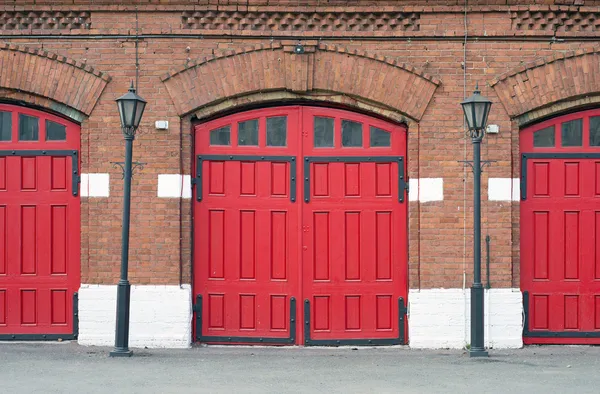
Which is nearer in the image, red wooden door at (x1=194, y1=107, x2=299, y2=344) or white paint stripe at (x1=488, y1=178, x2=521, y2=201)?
white paint stripe at (x1=488, y1=178, x2=521, y2=201)

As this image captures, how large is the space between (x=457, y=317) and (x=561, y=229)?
6.40 ft

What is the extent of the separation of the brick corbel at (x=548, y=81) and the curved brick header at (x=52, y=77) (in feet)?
18.1

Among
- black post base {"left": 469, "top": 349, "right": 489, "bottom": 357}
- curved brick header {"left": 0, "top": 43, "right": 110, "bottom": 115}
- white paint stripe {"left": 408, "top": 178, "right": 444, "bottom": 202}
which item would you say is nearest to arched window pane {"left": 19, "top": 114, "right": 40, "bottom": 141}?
curved brick header {"left": 0, "top": 43, "right": 110, "bottom": 115}

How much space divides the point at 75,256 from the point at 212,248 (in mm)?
1936

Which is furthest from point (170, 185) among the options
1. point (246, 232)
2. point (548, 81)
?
point (548, 81)

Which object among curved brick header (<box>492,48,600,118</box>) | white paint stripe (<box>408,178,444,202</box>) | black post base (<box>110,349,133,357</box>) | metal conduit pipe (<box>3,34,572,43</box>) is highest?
metal conduit pipe (<box>3,34,572,43</box>)

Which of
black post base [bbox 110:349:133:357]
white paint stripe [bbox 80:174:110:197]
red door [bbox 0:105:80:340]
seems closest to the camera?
black post base [bbox 110:349:133:357]

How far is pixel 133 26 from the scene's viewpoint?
12523mm

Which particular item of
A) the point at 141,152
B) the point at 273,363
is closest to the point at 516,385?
the point at 273,363

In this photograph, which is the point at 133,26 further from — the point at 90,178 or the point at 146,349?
the point at 146,349

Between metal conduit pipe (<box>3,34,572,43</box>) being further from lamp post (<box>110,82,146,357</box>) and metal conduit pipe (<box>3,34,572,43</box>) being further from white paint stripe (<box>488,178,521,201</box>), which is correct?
white paint stripe (<box>488,178,521,201</box>)

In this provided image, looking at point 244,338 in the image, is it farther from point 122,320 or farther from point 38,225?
point 38,225

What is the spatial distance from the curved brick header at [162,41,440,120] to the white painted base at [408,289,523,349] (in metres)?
2.51

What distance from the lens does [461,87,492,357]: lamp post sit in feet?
37.3
